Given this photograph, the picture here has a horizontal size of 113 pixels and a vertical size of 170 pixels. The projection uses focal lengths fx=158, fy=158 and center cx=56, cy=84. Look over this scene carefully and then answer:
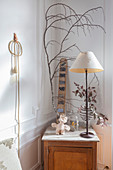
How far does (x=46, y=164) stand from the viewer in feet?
5.53

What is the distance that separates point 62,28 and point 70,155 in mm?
1739

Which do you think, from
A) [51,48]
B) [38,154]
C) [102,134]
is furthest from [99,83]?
[38,154]

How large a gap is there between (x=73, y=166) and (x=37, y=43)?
58.3 inches

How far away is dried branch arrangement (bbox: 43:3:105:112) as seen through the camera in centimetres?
222

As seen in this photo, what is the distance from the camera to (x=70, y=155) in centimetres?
166

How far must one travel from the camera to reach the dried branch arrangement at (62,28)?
2219mm

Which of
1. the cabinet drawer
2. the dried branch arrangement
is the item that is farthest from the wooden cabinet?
the dried branch arrangement

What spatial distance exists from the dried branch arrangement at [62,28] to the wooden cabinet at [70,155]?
2.20ft

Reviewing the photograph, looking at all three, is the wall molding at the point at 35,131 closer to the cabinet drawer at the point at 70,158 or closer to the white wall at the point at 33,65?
the white wall at the point at 33,65

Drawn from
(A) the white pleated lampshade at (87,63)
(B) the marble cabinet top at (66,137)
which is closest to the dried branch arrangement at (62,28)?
(B) the marble cabinet top at (66,137)

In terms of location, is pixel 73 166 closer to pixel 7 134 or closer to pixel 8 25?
pixel 7 134

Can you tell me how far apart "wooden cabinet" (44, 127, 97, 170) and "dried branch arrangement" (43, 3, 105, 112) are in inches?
26.4

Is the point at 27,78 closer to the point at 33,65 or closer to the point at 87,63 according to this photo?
the point at 33,65

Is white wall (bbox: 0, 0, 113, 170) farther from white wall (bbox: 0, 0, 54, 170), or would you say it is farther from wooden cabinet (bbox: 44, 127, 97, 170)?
wooden cabinet (bbox: 44, 127, 97, 170)
